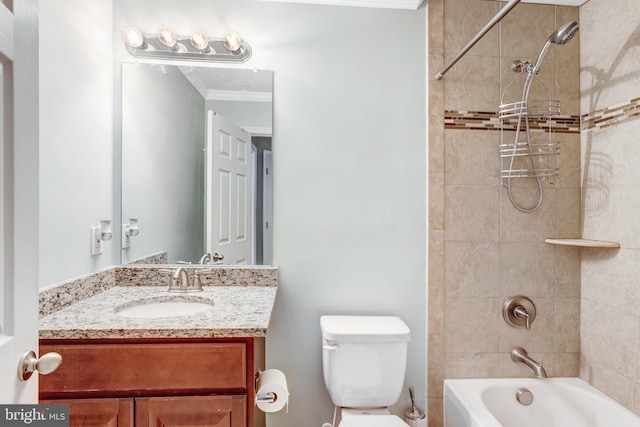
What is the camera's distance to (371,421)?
1.44 m

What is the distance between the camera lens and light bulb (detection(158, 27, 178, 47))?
5.50 feet

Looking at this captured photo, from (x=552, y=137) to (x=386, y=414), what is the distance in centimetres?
162

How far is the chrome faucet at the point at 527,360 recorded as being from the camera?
64.5 inches

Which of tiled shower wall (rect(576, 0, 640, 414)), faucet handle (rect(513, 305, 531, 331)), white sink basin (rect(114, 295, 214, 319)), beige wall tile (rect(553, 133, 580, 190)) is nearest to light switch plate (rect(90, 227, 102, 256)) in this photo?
white sink basin (rect(114, 295, 214, 319))

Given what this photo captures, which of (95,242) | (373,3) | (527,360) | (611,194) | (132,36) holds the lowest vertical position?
(527,360)

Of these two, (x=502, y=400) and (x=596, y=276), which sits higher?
(x=596, y=276)

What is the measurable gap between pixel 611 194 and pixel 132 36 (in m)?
2.40

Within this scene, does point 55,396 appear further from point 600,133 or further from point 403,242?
point 600,133

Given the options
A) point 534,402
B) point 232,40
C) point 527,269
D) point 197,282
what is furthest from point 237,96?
point 534,402

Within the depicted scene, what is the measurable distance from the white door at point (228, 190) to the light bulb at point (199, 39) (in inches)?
12.4

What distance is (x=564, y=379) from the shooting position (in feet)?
5.91

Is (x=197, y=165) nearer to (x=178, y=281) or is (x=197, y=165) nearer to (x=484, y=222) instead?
(x=178, y=281)

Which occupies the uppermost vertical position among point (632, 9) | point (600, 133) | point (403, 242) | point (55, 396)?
point (632, 9)

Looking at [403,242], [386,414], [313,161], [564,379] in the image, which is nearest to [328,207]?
[313,161]
